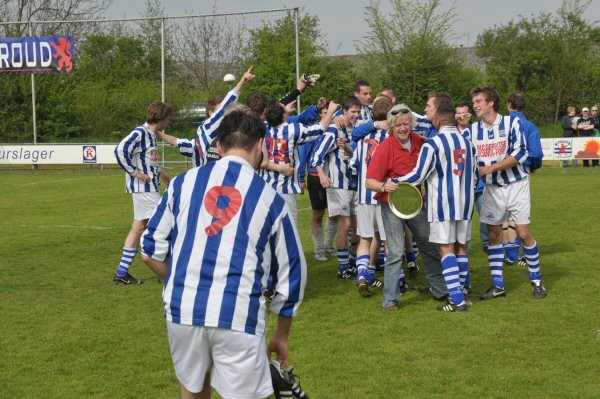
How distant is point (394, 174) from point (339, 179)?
80.9 inches

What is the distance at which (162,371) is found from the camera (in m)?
6.02

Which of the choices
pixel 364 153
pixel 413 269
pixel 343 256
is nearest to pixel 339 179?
pixel 343 256

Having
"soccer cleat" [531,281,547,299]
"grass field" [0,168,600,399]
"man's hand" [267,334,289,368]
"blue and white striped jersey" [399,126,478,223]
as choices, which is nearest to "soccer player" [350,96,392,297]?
"grass field" [0,168,600,399]

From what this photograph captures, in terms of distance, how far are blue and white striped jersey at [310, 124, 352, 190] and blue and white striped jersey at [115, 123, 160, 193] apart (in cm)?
195

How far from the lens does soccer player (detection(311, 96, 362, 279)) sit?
940 cm

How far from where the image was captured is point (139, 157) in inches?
371

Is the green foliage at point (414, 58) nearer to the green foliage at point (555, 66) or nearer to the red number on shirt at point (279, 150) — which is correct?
the green foliage at point (555, 66)

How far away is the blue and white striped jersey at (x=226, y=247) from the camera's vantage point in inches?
138

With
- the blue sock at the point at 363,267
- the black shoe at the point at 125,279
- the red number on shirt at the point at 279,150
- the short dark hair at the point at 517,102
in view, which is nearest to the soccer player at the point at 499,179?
the blue sock at the point at 363,267

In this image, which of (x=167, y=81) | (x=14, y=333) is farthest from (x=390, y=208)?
(x=167, y=81)

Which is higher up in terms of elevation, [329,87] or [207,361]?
[329,87]

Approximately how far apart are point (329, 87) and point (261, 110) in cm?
2698

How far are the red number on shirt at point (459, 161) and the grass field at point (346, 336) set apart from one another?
1372mm

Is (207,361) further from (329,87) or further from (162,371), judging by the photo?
(329,87)
